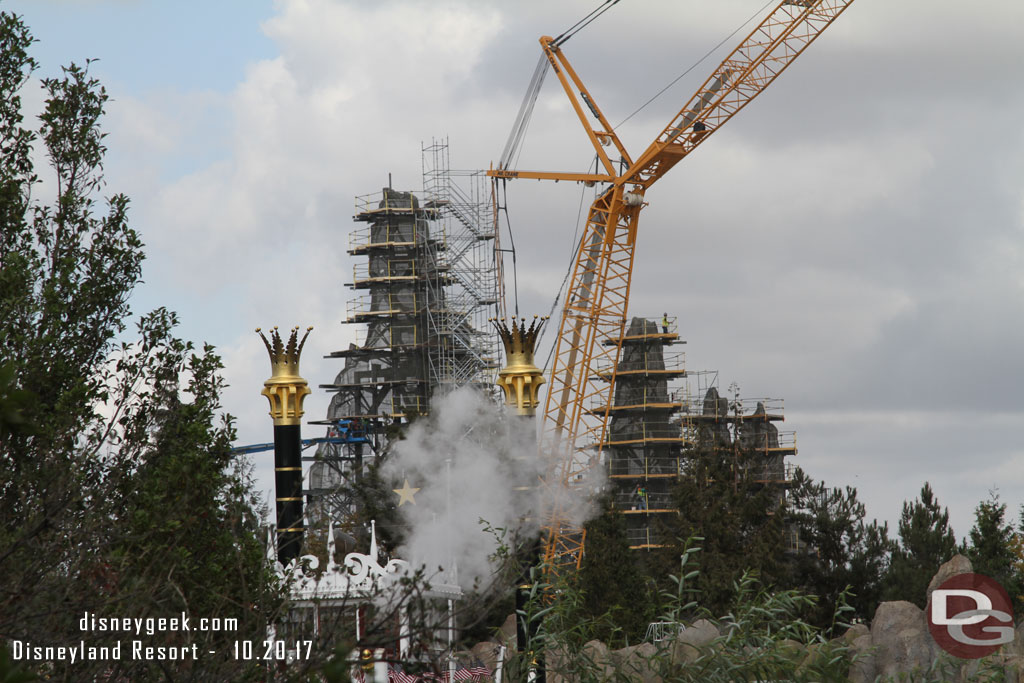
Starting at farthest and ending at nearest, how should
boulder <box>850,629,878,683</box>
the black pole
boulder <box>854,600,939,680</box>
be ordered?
boulder <box>854,600,939,680</box> → boulder <box>850,629,878,683</box> → the black pole

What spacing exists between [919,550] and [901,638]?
19.2 meters

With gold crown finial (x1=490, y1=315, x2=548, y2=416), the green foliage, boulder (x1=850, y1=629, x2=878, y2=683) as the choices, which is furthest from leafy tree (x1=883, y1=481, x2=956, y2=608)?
the green foliage

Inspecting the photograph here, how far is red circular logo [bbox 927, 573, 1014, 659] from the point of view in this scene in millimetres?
28938

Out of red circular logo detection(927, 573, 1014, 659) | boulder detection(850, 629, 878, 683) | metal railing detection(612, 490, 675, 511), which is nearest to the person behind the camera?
boulder detection(850, 629, 878, 683)

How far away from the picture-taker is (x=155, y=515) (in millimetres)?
11766

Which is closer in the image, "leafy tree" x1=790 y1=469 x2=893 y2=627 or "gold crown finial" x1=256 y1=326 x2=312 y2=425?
"gold crown finial" x1=256 y1=326 x2=312 y2=425

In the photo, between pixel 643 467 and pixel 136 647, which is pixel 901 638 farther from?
pixel 643 467

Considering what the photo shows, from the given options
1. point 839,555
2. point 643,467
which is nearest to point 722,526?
point 839,555

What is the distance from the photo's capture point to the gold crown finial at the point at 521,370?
2398cm

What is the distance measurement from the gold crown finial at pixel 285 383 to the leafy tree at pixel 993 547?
87.8 ft

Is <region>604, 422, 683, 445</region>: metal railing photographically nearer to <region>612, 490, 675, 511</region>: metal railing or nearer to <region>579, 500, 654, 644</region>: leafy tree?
<region>612, 490, 675, 511</region>: metal railing

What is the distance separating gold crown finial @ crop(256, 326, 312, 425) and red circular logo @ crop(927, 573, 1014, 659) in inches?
618

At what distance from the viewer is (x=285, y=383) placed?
86.2ft

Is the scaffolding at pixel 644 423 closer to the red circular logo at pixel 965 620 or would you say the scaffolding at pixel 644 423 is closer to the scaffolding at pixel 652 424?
the scaffolding at pixel 652 424
